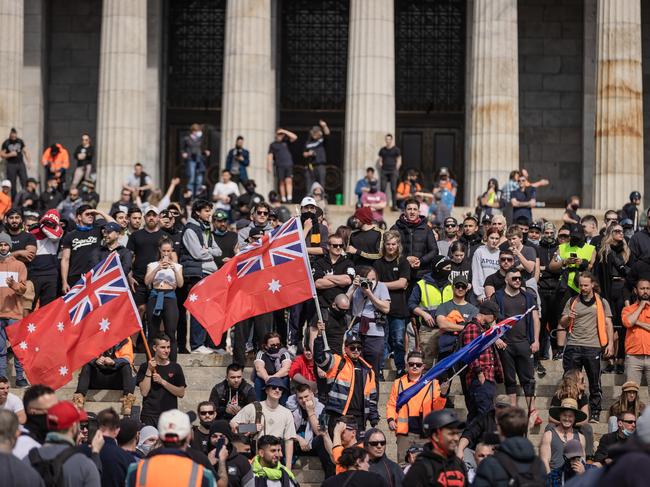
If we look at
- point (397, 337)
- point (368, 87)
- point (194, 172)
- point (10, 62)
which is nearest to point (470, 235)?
point (397, 337)

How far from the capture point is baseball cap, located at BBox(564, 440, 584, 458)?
1877 cm

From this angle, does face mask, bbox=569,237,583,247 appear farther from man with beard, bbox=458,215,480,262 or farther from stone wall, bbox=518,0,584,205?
stone wall, bbox=518,0,584,205

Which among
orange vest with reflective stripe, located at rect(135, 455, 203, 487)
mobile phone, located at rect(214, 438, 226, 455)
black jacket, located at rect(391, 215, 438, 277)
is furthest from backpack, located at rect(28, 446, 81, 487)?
black jacket, located at rect(391, 215, 438, 277)

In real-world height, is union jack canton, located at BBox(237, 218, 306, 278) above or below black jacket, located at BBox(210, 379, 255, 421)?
above

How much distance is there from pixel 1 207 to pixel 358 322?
1284cm

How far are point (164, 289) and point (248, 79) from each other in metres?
17.0

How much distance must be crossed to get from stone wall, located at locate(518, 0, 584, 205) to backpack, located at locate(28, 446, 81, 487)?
3424 cm

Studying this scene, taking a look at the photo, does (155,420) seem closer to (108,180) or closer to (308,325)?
(308,325)

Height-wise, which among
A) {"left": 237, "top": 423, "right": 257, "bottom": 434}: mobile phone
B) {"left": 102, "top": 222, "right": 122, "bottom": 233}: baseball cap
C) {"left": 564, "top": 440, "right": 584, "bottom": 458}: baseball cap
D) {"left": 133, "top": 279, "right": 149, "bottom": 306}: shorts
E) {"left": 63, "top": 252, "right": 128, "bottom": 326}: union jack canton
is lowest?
{"left": 564, "top": 440, "right": 584, "bottom": 458}: baseball cap

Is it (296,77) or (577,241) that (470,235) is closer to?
(577,241)

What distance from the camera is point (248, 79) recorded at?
40594 mm

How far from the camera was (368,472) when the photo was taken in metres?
16.6

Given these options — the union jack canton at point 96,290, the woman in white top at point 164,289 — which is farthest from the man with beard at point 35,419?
the woman in white top at point 164,289

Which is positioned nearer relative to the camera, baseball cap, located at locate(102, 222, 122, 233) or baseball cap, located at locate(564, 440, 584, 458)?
baseball cap, located at locate(564, 440, 584, 458)
